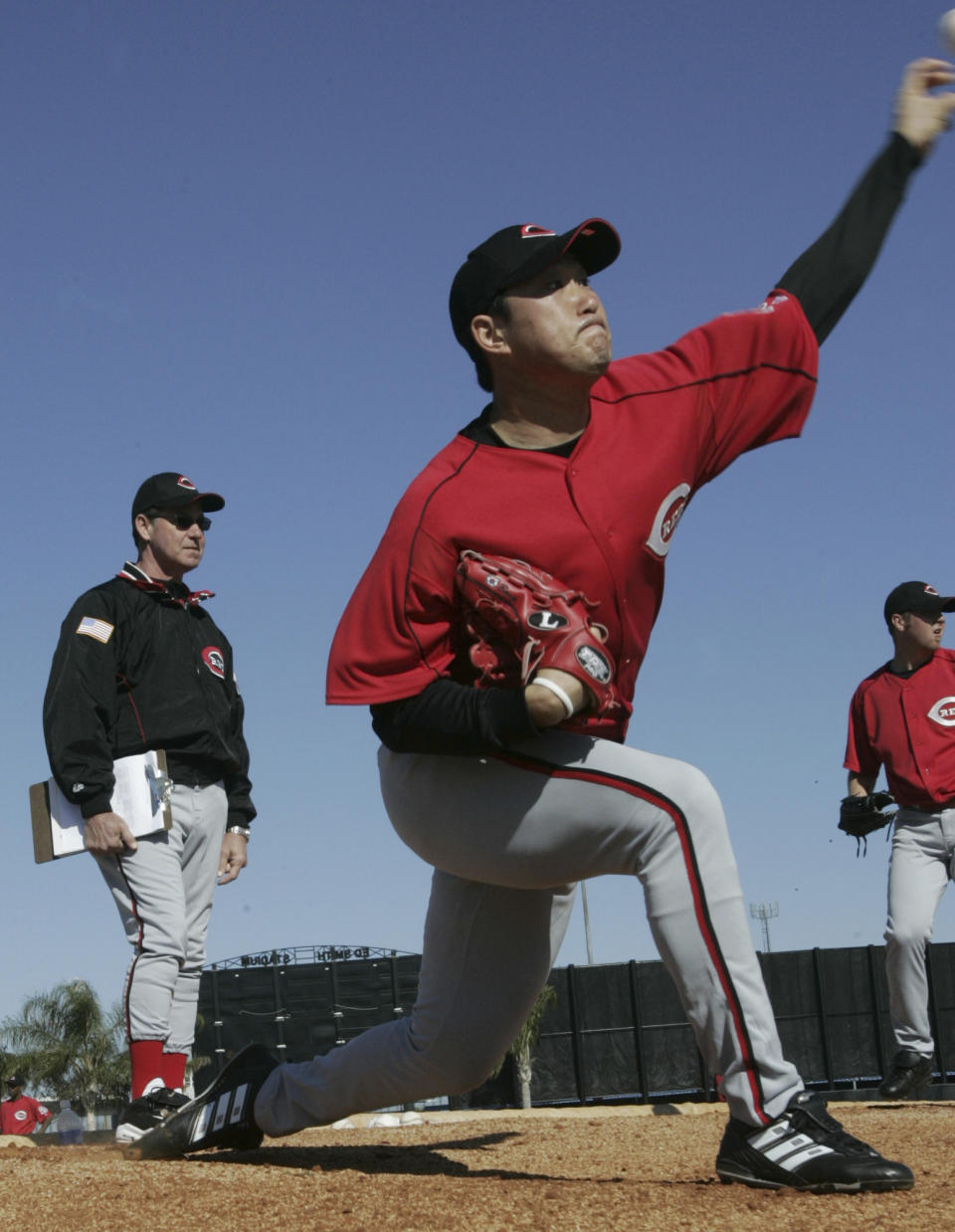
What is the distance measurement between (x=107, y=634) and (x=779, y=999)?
718 inches

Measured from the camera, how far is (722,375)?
3.90 metres

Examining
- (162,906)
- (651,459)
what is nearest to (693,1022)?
(651,459)

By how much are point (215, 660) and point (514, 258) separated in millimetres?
3132

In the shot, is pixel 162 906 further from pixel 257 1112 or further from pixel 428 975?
pixel 428 975

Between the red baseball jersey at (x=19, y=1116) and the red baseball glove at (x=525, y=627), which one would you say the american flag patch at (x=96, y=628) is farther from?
the red baseball jersey at (x=19, y=1116)

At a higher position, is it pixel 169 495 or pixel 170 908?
pixel 169 495

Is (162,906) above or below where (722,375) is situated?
below

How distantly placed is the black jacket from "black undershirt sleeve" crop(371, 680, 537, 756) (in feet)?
8.24

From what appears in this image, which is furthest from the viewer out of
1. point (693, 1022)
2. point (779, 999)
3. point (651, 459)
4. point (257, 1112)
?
point (779, 999)

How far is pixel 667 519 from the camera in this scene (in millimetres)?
3727

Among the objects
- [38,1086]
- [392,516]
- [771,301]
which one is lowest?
[38,1086]

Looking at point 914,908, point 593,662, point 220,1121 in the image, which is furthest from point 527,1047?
point 593,662

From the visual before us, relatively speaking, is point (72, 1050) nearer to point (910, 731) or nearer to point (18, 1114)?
point (18, 1114)

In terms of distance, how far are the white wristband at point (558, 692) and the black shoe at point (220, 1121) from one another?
6.34ft
